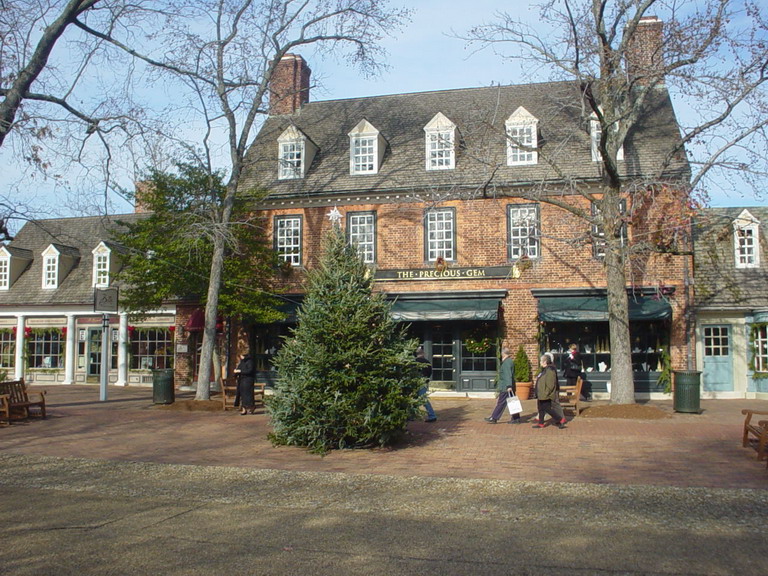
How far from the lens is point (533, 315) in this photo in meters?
19.7

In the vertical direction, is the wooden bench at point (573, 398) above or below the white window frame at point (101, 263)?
below

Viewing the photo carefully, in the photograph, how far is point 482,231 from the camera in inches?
798

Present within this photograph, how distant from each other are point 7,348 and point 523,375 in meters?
21.6

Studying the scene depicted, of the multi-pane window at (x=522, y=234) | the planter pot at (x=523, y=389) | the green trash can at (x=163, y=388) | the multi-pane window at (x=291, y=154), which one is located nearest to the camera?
the green trash can at (x=163, y=388)

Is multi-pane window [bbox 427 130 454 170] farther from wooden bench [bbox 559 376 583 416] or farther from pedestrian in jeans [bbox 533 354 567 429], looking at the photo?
pedestrian in jeans [bbox 533 354 567 429]

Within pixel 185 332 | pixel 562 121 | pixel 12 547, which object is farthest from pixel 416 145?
pixel 12 547

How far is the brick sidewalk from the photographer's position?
9094mm

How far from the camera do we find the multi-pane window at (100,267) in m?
26.6

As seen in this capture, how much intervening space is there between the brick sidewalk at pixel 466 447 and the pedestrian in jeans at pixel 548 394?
0.35 m

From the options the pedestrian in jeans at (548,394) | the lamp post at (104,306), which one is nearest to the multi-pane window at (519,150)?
the pedestrian in jeans at (548,394)

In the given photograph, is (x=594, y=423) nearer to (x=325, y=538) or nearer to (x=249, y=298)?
(x=325, y=538)

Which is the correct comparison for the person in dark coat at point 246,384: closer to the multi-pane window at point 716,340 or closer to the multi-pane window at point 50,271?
the multi-pane window at point 716,340

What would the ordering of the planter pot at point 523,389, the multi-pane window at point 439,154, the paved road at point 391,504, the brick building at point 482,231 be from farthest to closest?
the multi-pane window at point 439,154 → the brick building at point 482,231 → the planter pot at point 523,389 → the paved road at point 391,504

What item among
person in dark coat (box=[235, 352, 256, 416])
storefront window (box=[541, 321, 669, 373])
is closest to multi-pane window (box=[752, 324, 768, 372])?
storefront window (box=[541, 321, 669, 373])
